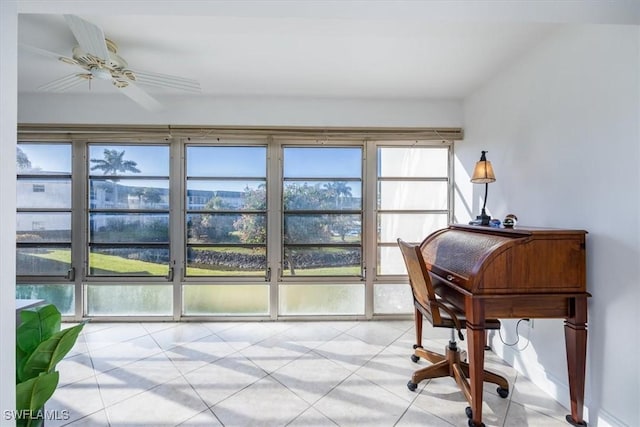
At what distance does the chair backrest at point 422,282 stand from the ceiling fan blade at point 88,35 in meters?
2.26

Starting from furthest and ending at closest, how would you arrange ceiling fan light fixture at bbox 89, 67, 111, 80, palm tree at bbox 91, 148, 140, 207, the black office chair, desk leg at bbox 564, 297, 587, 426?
palm tree at bbox 91, 148, 140, 207 < ceiling fan light fixture at bbox 89, 67, 111, 80 < the black office chair < desk leg at bbox 564, 297, 587, 426

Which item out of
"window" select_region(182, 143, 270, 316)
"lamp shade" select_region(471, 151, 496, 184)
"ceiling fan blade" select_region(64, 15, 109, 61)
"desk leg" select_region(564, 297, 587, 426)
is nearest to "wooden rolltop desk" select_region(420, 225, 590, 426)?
"desk leg" select_region(564, 297, 587, 426)

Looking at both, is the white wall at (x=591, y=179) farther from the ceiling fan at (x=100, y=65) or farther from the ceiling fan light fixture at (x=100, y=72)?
the ceiling fan light fixture at (x=100, y=72)

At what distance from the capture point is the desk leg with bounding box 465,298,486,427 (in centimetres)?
168

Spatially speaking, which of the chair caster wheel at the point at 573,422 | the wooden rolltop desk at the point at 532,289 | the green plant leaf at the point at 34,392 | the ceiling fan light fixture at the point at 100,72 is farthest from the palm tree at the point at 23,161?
the chair caster wheel at the point at 573,422

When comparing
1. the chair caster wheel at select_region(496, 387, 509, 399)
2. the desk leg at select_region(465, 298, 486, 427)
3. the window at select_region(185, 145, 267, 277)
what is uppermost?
the window at select_region(185, 145, 267, 277)

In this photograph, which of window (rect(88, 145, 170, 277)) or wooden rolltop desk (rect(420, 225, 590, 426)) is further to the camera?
window (rect(88, 145, 170, 277))

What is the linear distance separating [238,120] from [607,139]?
3.08m

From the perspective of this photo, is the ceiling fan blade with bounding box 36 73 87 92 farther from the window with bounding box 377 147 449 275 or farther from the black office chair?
the window with bounding box 377 147 449 275

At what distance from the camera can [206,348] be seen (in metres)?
2.65

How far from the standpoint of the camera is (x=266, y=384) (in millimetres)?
A: 2113

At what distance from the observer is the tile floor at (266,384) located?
1784 mm

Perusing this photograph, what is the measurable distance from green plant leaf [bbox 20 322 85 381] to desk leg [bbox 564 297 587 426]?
2.44 metres

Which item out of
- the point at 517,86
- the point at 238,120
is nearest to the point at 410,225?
the point at 517,86
